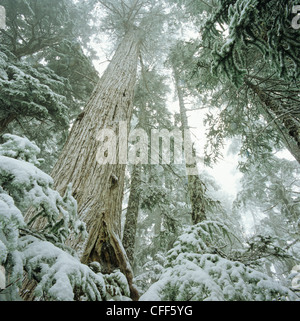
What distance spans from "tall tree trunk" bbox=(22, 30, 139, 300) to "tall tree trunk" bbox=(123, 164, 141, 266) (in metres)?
2.21

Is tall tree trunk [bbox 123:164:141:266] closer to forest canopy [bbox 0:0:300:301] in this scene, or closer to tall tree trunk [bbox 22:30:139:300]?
forest canopy [bbox 0:0:300:301]

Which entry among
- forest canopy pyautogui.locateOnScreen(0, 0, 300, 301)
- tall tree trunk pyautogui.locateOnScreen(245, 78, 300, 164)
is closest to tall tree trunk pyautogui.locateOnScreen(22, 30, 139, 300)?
forest canopy pyautogui.locateOnScreen(0, 0, 300, 301)

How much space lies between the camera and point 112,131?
2.59 meters

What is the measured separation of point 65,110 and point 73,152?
2767 millimetres

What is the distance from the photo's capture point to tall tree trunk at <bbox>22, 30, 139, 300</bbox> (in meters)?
1.74

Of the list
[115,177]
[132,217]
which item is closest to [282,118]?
[115,177]

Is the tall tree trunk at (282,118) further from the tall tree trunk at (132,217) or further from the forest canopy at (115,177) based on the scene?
the tall tree trunk at (132,217)

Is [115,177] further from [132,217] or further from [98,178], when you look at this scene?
[132,217]

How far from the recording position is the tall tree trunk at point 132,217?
160 inches

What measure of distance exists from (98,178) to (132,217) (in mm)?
2756

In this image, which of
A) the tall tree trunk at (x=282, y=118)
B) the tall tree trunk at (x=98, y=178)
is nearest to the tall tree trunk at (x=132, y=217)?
the tall tree trunk at (x=98, y=178)
